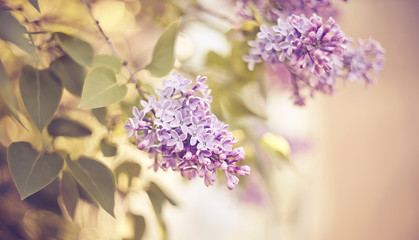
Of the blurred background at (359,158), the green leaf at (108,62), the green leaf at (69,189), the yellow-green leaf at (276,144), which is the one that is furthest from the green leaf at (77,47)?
the blurred background at (359,158)

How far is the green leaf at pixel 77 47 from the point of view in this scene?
0.32 m

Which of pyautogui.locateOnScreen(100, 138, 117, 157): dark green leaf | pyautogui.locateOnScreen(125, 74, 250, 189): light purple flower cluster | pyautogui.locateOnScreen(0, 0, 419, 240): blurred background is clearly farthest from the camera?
pyautogui.locateOnScreen(0, 0, 419, 240): blurred background

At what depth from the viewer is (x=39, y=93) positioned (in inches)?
12.4

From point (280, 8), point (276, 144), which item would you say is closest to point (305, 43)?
point (280, 8)

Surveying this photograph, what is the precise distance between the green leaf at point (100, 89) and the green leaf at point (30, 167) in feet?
0.28

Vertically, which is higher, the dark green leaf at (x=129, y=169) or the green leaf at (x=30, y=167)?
the dark green leaf at (x=129, y=169)

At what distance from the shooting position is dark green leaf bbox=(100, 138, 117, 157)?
0.36 meters

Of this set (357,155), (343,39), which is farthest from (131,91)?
(357,155)

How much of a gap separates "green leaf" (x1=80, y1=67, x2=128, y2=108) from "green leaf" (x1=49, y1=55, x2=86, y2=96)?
0.06m

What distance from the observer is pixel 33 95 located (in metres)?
0.31

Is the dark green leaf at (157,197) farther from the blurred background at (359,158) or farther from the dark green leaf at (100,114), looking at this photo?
the blurred background at (359,158)

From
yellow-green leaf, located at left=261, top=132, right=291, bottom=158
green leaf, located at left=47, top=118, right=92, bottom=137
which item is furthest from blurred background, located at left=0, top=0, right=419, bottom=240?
green leaf, located at left=47, top=118, right=92, bottom=137

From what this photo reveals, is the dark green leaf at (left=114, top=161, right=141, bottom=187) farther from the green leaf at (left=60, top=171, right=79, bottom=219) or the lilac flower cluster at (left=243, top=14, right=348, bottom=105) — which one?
the lilac flower cluster at (left=243, top=14, right=348, bottom=105)

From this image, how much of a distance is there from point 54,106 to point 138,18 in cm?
30
